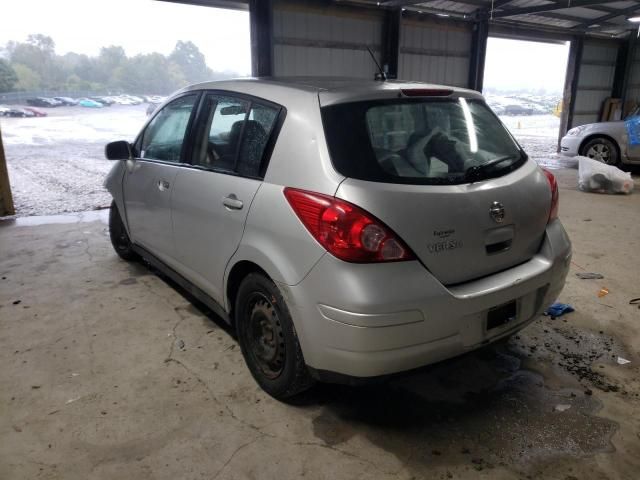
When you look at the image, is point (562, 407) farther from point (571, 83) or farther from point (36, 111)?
point (36, 111)

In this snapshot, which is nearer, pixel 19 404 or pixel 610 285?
pixel 19 404

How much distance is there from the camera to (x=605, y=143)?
30.4ft

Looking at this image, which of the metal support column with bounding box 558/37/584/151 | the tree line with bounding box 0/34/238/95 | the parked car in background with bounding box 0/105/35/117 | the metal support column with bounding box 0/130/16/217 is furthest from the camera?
the parked car in background with bounding box 0/105/35/117

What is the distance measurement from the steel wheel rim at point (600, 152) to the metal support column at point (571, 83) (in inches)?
192

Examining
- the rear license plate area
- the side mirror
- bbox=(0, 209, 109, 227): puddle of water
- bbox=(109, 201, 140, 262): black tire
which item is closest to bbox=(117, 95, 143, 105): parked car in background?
bbox=(0, 209, 109, 227): puddle of water

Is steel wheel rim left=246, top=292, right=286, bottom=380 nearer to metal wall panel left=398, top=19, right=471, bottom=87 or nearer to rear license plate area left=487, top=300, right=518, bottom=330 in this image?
rear license plate area left=487, top=300, right=518, bottom=330

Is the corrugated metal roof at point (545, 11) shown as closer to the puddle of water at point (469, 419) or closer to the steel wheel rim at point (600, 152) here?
the steel wheel rim at point (600, 152)

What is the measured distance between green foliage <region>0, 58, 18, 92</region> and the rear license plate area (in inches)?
689

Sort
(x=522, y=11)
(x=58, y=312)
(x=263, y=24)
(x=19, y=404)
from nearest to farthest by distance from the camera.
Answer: (x=19, y=404) < (x=58, y=312) < (x=263, y=24) < (x=522, y=11)

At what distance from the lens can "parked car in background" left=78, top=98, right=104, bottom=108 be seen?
76.3ft

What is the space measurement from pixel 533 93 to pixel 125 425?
30.6 metres

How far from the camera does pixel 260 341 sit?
2.47 metres

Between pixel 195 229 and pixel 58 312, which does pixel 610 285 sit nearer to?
pixel 195 229

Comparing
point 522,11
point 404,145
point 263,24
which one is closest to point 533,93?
point 522,11
